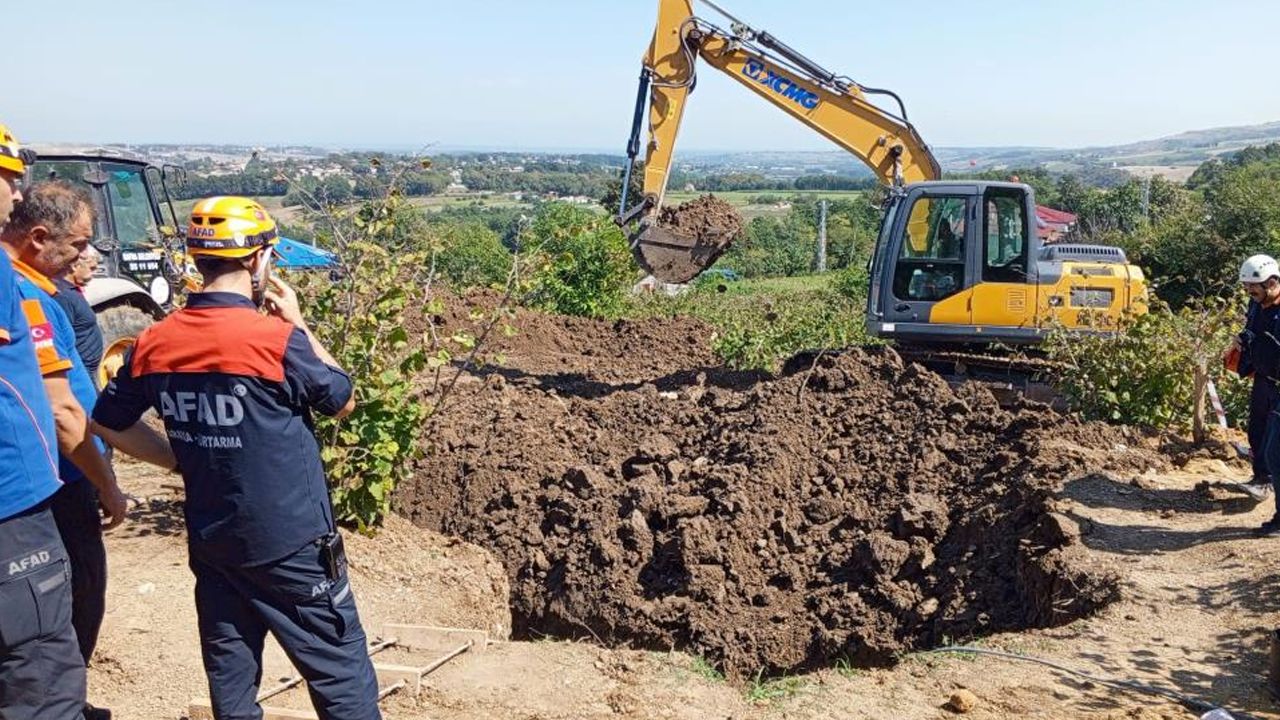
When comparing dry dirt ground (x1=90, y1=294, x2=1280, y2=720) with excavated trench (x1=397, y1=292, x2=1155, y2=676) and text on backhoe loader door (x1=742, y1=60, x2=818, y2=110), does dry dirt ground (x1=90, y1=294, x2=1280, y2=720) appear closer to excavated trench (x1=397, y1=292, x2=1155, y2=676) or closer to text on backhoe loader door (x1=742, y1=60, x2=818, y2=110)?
excavated trench (x1=397, y1=292, x2=1155, y2=676)

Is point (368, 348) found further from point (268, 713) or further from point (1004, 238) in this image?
point (1004, 238)

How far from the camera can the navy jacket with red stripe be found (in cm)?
312

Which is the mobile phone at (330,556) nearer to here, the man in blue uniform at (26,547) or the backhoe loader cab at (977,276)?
the man in blue uniform at (26,547)

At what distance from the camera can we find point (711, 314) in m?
17.4

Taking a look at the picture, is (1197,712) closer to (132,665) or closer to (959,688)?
(959,688)

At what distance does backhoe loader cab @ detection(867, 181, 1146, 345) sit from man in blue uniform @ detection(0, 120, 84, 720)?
832cm


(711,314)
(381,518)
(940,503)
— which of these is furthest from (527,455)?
(711,314)

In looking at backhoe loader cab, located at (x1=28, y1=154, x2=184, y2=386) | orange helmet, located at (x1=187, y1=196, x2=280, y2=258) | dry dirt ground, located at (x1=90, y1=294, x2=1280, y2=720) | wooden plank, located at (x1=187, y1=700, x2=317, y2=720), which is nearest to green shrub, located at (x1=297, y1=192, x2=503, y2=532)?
dry dirt ground, located at (x1=90, y1=294, x2=1280, y2=720)

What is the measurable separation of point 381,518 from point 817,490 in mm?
2878

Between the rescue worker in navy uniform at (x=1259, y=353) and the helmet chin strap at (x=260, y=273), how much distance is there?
589 cm

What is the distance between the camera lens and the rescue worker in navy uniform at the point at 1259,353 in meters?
6.61

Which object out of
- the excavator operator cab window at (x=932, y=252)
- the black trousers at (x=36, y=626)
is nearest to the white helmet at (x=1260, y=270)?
the excavator operator cab window at (x=932, y=252)

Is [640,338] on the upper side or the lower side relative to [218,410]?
lower

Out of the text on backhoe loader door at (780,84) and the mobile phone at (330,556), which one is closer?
the mobile phone at (330,556)
